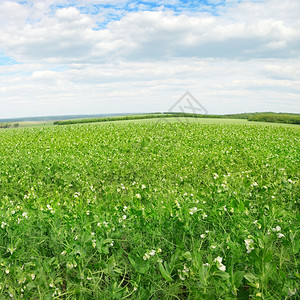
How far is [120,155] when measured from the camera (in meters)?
11.4

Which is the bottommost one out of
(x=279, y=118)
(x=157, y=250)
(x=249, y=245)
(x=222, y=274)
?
(x=157, y=250)

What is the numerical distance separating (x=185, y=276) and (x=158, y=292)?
0.40 metres

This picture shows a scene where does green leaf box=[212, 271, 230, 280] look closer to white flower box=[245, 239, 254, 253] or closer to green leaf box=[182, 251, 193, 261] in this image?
green leaf box=[182, 251, 193, 261]

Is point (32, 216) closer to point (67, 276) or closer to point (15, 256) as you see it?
point (15, 256)

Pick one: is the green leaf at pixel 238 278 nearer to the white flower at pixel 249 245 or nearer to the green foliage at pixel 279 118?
the white flower at pixel 249 245

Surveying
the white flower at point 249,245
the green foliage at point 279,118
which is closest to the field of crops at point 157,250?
the white flower at point 249,245

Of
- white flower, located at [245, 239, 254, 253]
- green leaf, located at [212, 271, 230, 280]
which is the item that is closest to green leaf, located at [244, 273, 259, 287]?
green leaf, located at [212, 271, 230, 280]

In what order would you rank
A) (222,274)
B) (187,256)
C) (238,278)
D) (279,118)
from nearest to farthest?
(222,274) → (238,278) → (187,256) → (279,118)

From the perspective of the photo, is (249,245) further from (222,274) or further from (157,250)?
(157,250)

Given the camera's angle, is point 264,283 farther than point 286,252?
No

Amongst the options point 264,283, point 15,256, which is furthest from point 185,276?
point 15,256

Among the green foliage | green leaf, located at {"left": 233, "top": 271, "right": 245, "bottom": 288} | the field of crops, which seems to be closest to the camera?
green leaf, located at {"left": 233, "top": 271, "right": 245, "bottom": 288}

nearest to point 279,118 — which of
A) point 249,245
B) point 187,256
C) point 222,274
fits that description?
point 249,245

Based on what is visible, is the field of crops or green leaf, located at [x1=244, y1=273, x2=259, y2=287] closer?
green leaf, located at [x1=244, y1=273, x2=259, y2=287]
